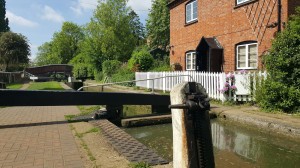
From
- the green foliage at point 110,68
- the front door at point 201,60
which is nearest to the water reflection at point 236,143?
the front door at point 201,60

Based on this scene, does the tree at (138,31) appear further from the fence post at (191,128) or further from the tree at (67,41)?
the fence post at (191,128)

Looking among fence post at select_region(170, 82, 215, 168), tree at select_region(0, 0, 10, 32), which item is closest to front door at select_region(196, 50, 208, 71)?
fence post at select_region(170, 82, 215, 168)

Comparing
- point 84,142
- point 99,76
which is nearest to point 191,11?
point 84,142

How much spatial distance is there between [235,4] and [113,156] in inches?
443

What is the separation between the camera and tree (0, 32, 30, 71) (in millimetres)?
37688

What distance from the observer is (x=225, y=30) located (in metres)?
14.3

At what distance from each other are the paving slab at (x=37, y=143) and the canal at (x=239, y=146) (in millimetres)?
1768

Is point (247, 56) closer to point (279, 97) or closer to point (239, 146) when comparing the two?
point (279, 97)

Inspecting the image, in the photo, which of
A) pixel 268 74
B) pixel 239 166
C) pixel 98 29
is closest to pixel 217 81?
pixel 268 74

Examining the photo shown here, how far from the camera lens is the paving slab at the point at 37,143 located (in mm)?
4453

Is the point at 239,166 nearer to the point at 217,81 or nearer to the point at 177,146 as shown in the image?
the point at 177,146

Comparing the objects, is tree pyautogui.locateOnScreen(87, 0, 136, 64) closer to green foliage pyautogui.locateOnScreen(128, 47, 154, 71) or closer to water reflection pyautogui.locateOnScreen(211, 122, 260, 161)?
green foliage pyautogui.locateOnScreen(128, 47, 154, 71)

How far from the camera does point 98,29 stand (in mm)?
40844

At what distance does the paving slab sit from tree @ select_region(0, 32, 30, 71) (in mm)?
32736
